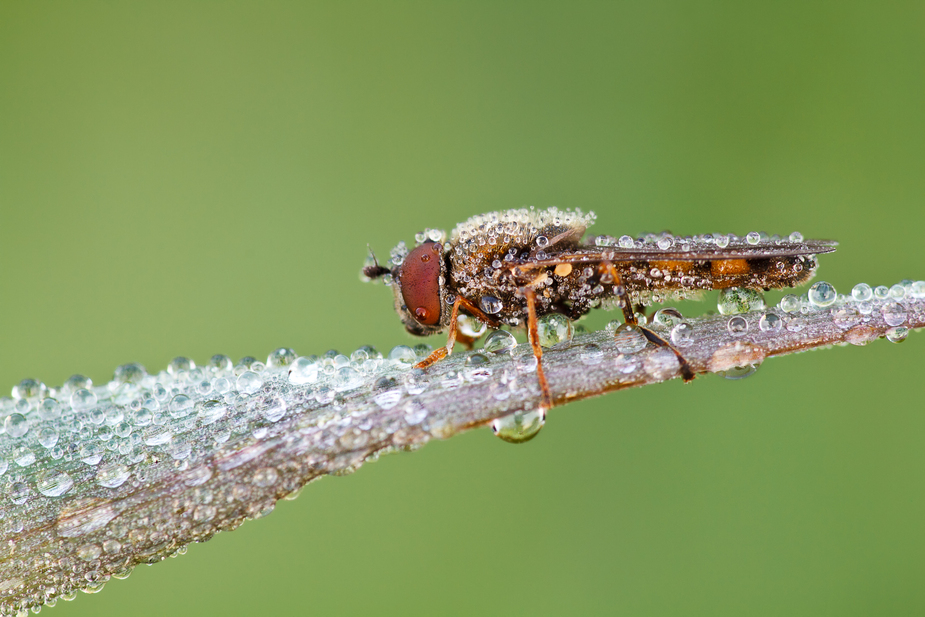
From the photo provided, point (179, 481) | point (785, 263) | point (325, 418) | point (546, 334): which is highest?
point (785, 263)

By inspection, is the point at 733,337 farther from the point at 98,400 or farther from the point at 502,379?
the point at 98,400

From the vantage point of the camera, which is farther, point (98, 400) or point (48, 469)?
point (98, 400)

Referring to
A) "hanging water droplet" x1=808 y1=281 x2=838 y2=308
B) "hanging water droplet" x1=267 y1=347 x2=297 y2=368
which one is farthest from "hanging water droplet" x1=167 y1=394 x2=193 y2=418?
"hanging water droplet" x1=808 y1=281 x2=838 y2=308

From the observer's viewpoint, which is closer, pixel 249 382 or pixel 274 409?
pixel 274 409

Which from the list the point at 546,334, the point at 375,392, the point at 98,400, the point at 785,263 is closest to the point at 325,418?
the point at 375,392

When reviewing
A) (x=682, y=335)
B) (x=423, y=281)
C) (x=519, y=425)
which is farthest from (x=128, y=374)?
(x=682, y=335)

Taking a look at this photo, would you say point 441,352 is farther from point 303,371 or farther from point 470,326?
point 470,326
